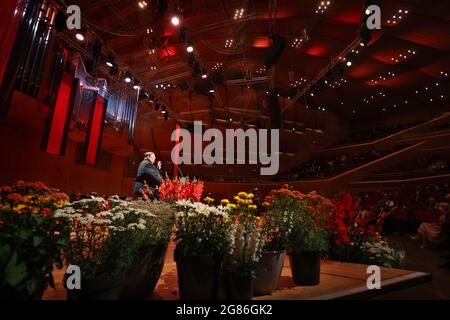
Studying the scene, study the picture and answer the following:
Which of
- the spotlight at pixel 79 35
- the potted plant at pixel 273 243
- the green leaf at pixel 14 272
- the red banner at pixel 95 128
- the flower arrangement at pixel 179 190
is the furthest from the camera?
the red banner at pixel 95 128

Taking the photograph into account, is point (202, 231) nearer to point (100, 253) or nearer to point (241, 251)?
point (241, 251)

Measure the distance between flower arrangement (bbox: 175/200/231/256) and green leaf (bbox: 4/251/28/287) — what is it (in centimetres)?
79

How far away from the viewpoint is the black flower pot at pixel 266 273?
1859 millimetres

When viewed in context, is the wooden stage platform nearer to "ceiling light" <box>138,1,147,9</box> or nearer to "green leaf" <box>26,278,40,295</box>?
"green leaf" <box>26,278,40,295</box>

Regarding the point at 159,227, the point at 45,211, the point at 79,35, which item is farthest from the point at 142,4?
the point at 159,227

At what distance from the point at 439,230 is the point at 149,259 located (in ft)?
21.5

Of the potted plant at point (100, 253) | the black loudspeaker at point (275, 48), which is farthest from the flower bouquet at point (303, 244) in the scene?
the black loudspeaker at point (275, 48)

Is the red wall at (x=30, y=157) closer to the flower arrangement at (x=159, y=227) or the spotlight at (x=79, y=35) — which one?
the spotlight at (x=79, y=35)

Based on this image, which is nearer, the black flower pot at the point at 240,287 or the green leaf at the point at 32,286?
the green leaf at the point at 32,286

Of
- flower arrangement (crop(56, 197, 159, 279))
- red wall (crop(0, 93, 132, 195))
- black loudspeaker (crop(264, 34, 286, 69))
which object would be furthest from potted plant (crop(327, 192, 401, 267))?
red wall (crop(0, 93, 132, 195))

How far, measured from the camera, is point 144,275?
1.72 meters

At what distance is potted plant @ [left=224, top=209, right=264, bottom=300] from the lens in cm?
162

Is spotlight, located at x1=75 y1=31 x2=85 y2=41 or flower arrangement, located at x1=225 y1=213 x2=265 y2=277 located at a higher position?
spotlight, located at x1=75 y1=31 x2=85 y2=41
